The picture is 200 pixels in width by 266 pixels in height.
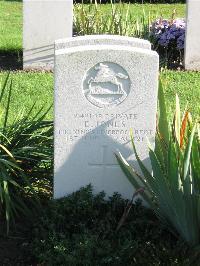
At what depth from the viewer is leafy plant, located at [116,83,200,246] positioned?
14.9ft

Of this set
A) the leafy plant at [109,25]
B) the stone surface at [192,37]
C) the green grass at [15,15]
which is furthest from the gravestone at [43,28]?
the stone surface at [192,37]

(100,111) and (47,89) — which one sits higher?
(47,89)

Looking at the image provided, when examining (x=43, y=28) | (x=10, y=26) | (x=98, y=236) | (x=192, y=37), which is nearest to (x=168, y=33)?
(x=192, y=37)

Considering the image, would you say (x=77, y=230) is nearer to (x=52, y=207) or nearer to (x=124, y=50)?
(x=52, y=207)

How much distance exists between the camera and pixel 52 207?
503 cm

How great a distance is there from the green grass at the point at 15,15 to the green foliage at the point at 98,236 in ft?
21.2

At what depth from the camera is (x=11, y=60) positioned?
10.6m

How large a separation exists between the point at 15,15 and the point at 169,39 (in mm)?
5530

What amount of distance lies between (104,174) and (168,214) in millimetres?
603

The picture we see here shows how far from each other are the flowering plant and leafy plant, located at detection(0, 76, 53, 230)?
15.8ft

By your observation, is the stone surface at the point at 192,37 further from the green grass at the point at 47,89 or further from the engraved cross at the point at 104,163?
the engraved cross at the point at 104,163

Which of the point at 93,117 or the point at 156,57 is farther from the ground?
the point at 156,57

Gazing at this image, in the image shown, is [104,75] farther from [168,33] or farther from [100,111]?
[168,33]

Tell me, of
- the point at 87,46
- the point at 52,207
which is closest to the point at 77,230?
the point at 52,207
